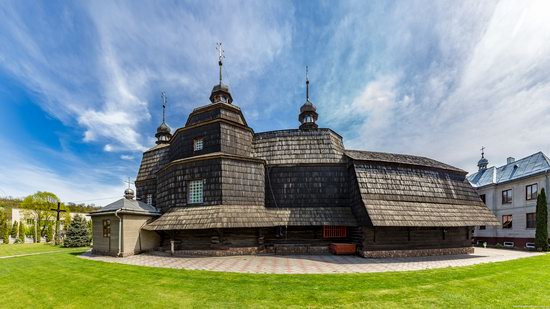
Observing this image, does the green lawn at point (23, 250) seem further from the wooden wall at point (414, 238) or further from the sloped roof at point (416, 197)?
the sloped roof at point (416, 197)

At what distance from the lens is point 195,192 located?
14.8m

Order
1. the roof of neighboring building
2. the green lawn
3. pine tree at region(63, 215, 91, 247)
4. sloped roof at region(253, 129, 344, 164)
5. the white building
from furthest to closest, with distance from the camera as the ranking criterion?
pine tree at region(63, 215, 91, 247) < the roof of neighboring building < the white building < the green lawn < sloped roof at region(253, 129, 344, 164)

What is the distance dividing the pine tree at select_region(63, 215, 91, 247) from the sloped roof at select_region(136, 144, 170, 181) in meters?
6.59

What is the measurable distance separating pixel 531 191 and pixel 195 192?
2580cm

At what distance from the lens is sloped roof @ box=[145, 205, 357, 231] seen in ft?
42.5

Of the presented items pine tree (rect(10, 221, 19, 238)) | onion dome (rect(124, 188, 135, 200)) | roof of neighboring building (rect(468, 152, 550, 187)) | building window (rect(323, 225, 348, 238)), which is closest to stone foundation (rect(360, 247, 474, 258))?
building window (rect(323, 225, 348, 238))

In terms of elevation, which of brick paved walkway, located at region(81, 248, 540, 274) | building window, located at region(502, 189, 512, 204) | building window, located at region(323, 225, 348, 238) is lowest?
brick paved walkway, located at region(81, 248, 540, 274)

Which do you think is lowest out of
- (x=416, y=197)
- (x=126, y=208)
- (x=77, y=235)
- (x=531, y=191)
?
(x=77, y=235)

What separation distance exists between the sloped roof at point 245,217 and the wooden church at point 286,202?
63mm

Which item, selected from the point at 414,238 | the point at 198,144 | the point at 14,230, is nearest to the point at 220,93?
the point at 198,144

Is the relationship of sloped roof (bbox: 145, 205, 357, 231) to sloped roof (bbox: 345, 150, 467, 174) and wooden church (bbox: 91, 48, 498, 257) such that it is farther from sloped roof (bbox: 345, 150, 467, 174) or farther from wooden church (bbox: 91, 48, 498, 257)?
sloped roof (bbox: 345, 150, 467, 174)

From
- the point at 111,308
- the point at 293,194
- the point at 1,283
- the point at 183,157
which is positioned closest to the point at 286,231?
the point at 293,194

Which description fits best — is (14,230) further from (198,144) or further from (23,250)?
(198,144)

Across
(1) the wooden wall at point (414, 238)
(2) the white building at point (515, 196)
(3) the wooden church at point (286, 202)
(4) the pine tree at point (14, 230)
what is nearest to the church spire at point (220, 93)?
(3) the wooden church at point (286, 202)
